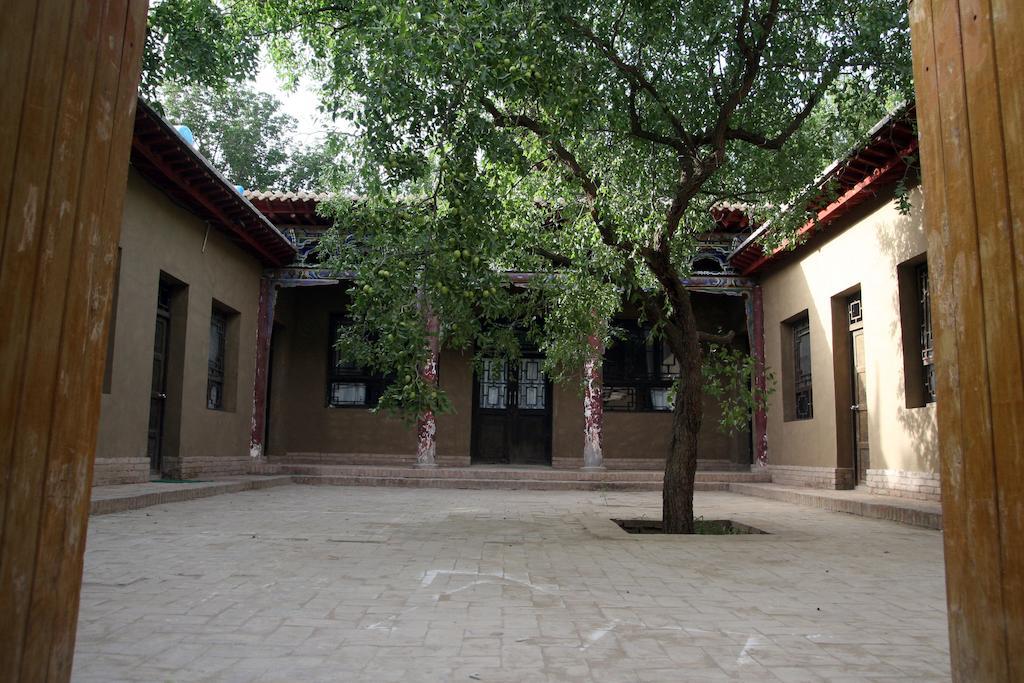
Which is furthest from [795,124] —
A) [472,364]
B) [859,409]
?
[859,409]

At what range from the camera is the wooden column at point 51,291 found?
1633 millimetres

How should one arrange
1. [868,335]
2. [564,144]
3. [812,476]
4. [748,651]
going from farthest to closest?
[812,476] < [868,335] < [564,144] < [748,651]

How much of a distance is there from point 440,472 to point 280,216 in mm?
5011

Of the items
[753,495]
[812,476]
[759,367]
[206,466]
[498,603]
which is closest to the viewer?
[498,603]

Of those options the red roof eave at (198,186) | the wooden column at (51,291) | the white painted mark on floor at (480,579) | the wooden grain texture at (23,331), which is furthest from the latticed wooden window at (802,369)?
the wooden grain texture at (23,331)

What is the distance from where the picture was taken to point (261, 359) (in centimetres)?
1362

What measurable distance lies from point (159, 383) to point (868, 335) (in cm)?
938

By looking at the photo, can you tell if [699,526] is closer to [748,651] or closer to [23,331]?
[748,651]

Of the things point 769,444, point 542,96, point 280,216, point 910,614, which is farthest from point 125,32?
point 769,444

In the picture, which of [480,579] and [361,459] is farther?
[361,459]

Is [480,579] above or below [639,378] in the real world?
below

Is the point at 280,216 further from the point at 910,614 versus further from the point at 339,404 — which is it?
the point at 910,614

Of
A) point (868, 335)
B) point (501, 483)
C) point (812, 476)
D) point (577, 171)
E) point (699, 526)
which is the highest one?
point (577, 171)

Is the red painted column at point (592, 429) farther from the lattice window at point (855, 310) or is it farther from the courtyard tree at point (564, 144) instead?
the courtyard tree at point (564, 144)
